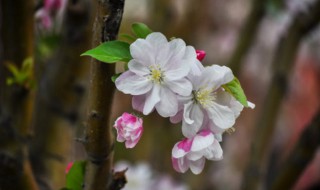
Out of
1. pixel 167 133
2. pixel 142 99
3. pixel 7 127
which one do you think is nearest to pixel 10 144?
pixel 7 127

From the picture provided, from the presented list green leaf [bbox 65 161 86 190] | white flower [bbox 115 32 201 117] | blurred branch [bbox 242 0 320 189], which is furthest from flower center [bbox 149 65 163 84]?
blurred branch [bbox 242 0 320 189]

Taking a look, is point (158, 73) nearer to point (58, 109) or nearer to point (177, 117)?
point (177, 117)

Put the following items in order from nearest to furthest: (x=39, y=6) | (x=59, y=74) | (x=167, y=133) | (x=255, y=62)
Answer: (x=39, y=6)
(x=59, y=74)
(x=167, y=133)
(x=255, y=62)

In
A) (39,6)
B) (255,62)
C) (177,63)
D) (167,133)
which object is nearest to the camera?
(177,63)

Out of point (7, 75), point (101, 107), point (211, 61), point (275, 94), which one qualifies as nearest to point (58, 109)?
point (7, 75)

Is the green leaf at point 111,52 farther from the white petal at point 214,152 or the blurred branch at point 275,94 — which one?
the blurred branch at point 275,94

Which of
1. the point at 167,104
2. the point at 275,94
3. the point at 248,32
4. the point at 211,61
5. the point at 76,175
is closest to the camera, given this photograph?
the point at 167,104

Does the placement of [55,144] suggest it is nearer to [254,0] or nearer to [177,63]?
[254,0]

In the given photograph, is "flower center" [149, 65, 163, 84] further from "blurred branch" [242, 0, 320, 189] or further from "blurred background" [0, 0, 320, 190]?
"blurred branch" [242, 0, 320, 189]
